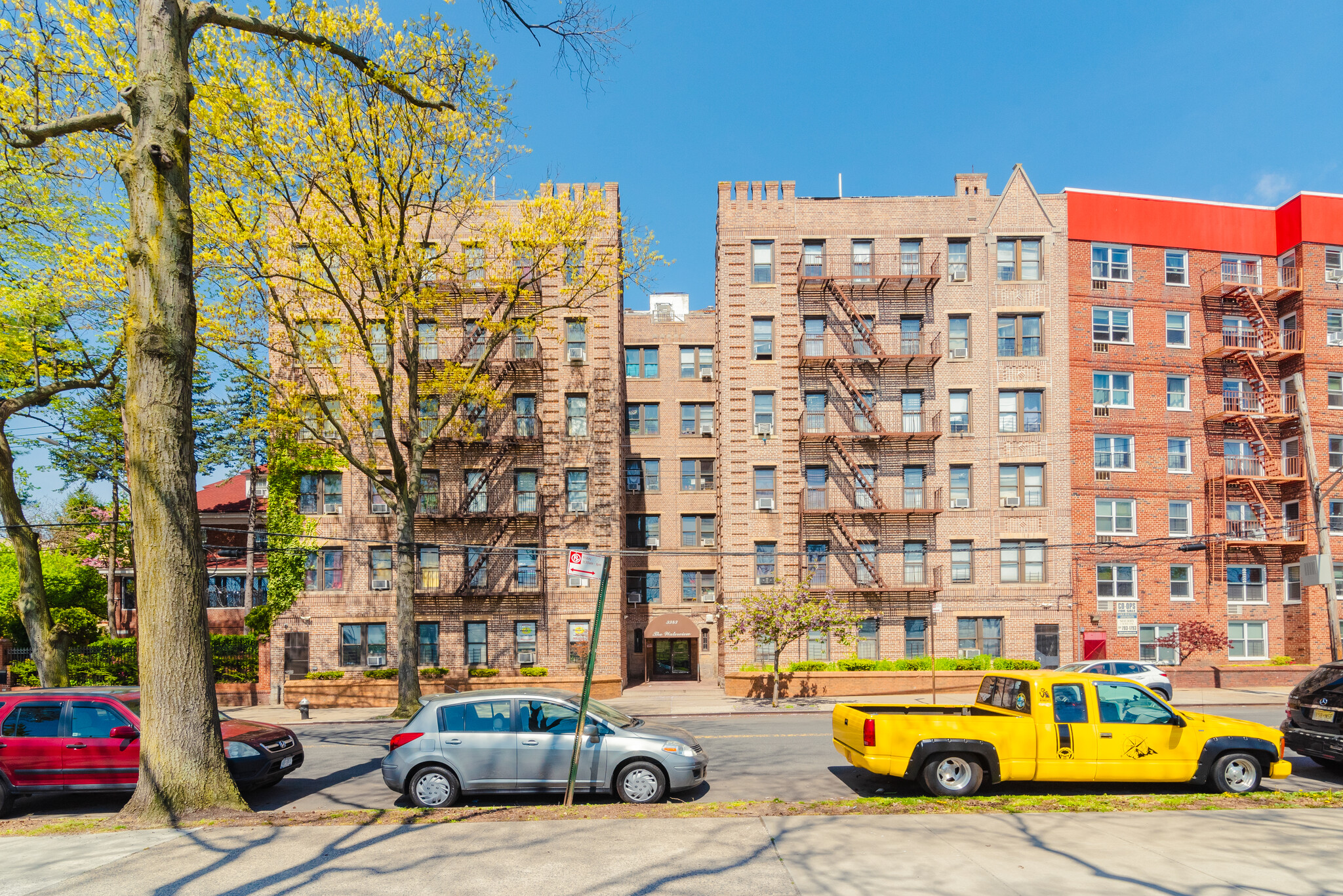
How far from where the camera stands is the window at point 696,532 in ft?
118

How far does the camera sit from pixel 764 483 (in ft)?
103

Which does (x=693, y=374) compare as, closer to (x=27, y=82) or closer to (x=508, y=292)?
(x=508, y=292)

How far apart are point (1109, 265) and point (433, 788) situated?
32577mm

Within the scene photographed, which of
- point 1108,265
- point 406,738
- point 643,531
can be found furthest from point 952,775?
point 1108,265

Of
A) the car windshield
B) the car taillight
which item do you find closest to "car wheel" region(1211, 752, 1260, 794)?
the car windshield

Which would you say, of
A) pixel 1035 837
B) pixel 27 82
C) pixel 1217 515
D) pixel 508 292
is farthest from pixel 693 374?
pixel 1035 837

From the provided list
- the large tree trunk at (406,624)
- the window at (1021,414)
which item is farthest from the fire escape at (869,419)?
the large tree trunk at (406,624)

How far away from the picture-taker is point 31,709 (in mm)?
11945

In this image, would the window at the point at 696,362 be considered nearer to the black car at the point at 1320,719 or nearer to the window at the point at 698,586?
the window at the point at 698,586

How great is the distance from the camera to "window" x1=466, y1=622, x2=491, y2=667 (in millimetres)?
30219

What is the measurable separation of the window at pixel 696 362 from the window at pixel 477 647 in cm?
1439

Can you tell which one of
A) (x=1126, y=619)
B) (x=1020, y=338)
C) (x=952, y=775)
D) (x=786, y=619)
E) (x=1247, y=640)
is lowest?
(x=1247, y=640)

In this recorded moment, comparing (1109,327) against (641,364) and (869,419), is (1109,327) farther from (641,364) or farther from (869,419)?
(641,364)

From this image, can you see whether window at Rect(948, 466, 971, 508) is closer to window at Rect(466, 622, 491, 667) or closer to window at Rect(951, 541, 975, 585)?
window at Rect(951, 541, 975, 585)
